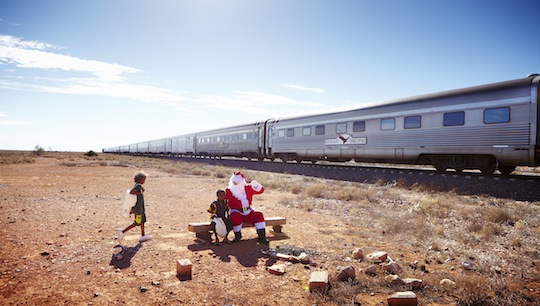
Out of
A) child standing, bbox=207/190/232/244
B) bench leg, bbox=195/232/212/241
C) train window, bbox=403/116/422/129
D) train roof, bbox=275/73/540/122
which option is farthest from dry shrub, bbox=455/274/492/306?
train window, bbox=403/116/422/129

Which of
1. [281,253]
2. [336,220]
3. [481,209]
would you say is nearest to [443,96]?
[481,209]

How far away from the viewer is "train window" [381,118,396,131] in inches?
587

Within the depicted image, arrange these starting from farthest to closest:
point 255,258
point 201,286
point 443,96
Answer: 1. point 443,96
2. point 255,258
3. point 201,286

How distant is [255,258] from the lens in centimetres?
486

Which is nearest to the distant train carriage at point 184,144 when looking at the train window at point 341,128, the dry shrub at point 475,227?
the train window at point 341,128

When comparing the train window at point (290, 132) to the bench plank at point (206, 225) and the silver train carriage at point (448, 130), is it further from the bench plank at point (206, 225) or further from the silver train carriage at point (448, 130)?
the bench plank at point (206, 225)

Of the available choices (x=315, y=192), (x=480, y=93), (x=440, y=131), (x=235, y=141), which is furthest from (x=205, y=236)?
(x=235, y=141)

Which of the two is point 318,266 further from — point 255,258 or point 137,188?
point 137,188

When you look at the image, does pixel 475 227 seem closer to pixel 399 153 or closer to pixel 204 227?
pixel 204 227

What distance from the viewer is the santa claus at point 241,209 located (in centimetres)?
569

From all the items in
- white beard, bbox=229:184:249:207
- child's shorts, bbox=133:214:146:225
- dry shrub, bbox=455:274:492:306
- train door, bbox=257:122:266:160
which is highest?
train door, bbox=257:122:266:160

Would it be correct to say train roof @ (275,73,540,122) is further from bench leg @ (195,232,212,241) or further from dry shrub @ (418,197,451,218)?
bench leg @ (195,232,212,241)

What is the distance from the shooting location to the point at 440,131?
1310 centimetres

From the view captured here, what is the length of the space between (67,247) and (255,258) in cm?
290
